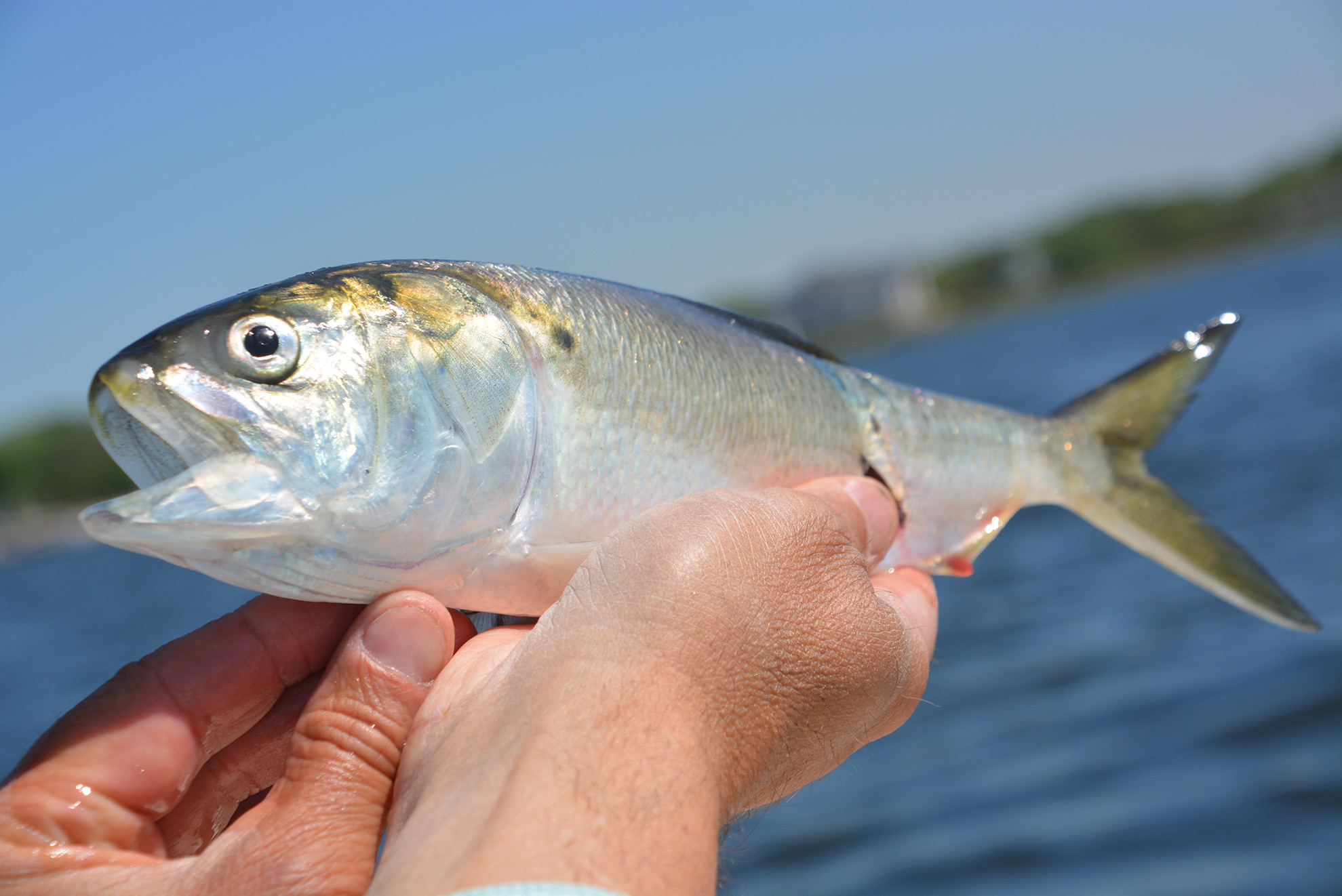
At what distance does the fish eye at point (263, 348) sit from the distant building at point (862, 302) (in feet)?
345

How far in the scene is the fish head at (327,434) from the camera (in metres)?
2.04

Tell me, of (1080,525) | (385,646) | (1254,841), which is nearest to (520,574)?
(385,646)

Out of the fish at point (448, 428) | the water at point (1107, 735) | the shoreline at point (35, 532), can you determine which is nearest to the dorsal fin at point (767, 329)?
the fish at point (448, 428)

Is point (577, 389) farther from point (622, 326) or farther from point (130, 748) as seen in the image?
point (130, 748)

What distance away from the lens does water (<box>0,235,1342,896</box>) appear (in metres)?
6.46

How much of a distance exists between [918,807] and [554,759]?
711 cm

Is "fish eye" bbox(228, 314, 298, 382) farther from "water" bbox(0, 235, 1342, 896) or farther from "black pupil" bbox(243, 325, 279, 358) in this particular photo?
"water" bbox(0, 235, 1342, 896)

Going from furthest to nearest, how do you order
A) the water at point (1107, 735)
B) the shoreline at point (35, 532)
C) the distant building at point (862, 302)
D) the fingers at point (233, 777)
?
the distant building at point (862, 302), the shoreline at point (35, 532), the water at point (1107, 735), the fingers at point (233, 777)

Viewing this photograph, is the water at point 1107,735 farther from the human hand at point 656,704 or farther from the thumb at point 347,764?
the thumb at point 347,764

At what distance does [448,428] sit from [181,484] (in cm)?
59

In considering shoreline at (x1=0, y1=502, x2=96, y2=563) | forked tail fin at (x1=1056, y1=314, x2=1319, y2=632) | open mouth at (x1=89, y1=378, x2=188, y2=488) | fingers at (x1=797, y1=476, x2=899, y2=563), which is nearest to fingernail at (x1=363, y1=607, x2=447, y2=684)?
open mouth at (x1=89, y1=378, x2=188, y2=488)

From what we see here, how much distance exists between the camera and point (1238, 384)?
85.5 ft

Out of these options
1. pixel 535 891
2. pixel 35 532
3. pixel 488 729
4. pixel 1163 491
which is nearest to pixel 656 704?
pixel 488 729

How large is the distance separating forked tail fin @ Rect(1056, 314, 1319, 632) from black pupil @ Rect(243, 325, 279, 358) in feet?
9.76
